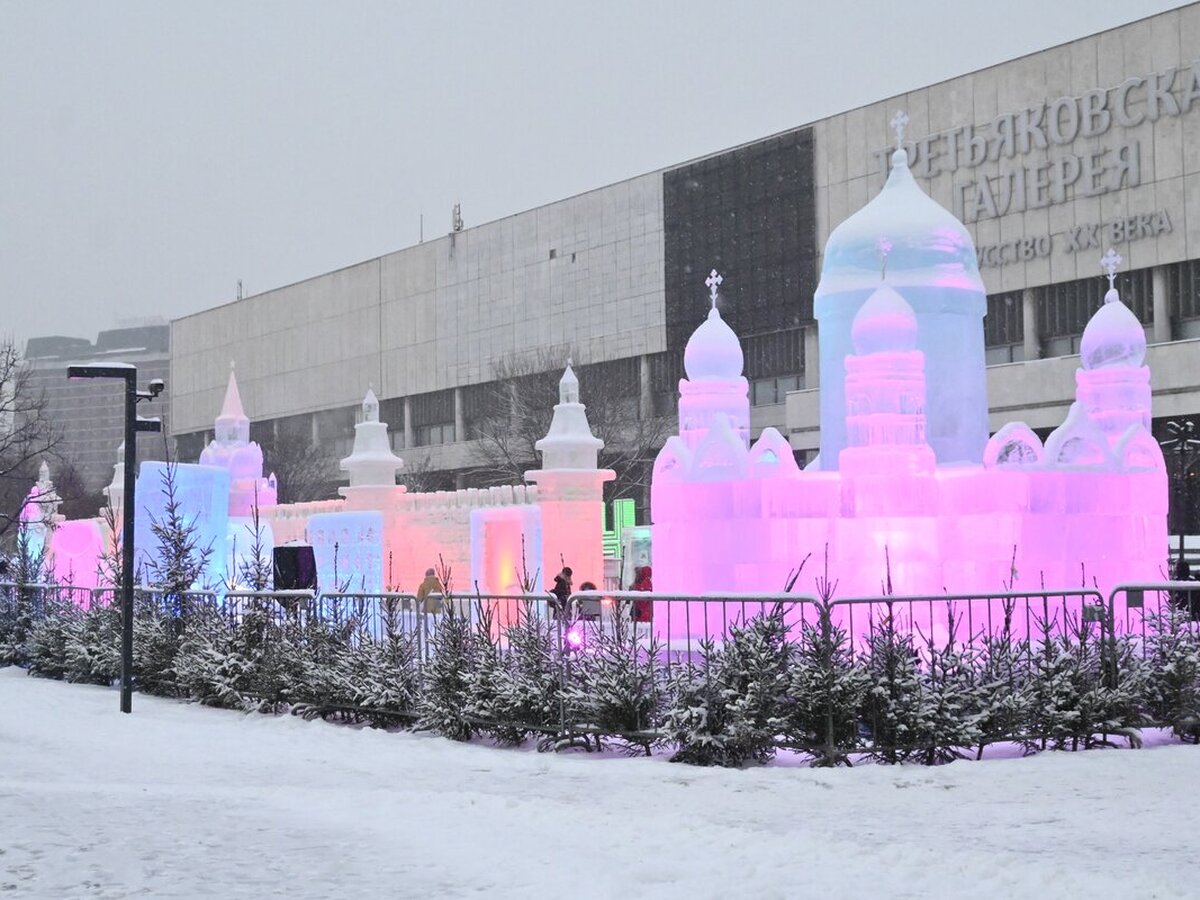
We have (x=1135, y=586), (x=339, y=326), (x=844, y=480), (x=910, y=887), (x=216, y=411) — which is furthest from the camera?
(x=216, y=411)

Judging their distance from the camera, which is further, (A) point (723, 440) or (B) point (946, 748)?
(A) point (723, 440)

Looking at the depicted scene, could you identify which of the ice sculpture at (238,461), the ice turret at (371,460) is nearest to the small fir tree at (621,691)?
the ice turret at (371,460)

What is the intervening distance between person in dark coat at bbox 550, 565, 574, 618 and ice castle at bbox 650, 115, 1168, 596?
1.51 m

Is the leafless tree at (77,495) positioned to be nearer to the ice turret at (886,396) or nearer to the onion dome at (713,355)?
the onion dome at (713,355)

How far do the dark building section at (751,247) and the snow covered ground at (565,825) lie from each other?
4896cm

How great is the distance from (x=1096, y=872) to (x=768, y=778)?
360cm

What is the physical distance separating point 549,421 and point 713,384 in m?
31.4

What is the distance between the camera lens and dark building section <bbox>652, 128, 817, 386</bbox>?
199ft

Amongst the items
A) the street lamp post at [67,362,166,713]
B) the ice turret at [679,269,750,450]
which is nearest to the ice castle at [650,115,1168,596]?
the ice turret at [679,269,750,450]

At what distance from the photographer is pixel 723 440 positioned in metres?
22.0

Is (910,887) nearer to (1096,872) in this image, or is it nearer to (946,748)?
(1096,872)

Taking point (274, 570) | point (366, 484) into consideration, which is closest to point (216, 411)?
point (366, 484)

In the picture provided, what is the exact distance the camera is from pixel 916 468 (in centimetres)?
1955

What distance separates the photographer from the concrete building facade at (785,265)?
1938 inches
